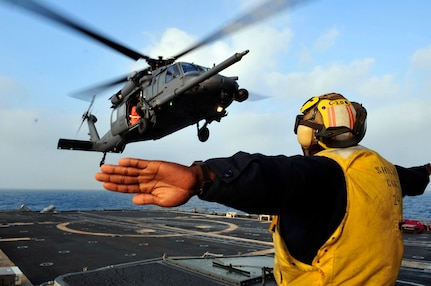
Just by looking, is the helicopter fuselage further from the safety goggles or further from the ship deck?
the safety goggles

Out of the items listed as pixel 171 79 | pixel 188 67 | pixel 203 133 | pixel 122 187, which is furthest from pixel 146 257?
pixel 122 187

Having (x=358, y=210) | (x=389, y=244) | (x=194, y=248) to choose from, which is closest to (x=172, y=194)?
(x=358, y=210)

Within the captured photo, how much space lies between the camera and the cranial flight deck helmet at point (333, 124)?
2.53 meters

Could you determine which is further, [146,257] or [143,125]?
[143,125]

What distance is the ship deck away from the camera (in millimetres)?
6363

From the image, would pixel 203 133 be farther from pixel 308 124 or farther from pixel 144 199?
pixel 144 199

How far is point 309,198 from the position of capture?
6.77 ft

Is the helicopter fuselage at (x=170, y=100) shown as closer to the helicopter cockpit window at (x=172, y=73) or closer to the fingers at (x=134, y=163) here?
the helicopter cockpit window at (x=172, y=73)

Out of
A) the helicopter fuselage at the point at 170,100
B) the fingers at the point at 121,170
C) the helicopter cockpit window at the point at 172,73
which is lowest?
the fingers at the point at 121,170

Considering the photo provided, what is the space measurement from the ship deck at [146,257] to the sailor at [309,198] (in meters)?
4.11

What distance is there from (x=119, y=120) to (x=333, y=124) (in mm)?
16350

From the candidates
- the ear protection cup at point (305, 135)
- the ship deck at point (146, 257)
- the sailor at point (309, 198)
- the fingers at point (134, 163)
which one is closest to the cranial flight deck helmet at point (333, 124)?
the ear protection cup at point (305, 135)

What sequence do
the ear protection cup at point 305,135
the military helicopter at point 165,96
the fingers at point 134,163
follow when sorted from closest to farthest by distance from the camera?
the fingers at point 134,163 → the ear protection cup at point 305,135 → the military helicopter at point 165,96

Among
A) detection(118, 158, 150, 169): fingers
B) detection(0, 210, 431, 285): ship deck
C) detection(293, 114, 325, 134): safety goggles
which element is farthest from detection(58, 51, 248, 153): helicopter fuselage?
detection(118, 158, 150, 169): fingers
